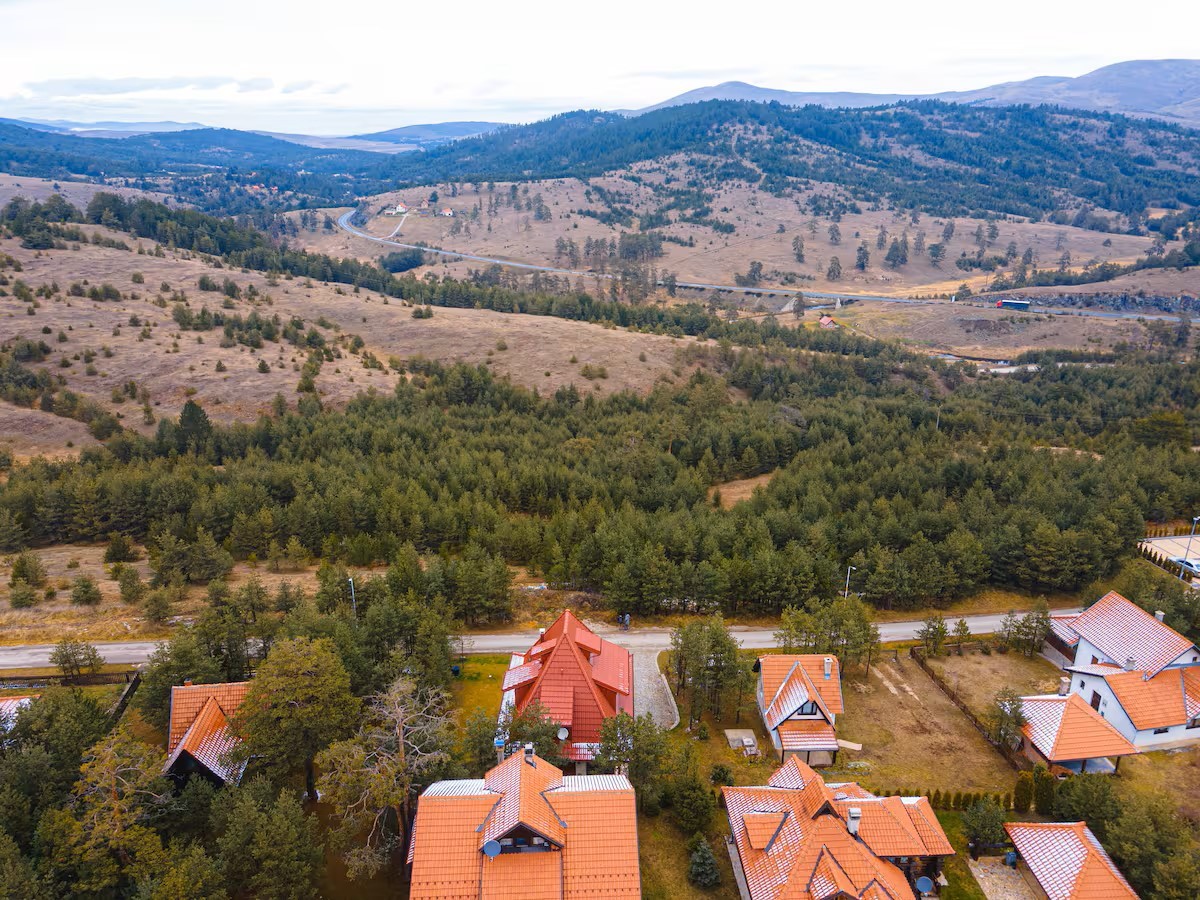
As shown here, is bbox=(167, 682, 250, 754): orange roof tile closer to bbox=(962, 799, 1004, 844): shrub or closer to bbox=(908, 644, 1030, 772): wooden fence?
bbox=(962, 799, 1004, 844): shrub

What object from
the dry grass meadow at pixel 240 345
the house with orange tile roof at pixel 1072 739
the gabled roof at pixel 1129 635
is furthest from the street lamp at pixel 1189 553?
the dry grass meadow at pixel 240 345

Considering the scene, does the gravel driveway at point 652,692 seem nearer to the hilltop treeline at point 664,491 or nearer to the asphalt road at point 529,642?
the asphalt road at point 529,642

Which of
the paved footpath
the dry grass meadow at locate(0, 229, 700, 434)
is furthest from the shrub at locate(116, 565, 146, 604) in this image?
the dry grass meadow at locate(0, 229, 700, 434)

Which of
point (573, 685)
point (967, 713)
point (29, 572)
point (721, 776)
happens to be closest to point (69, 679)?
point (29, 572)

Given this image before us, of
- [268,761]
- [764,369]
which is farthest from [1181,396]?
[268,761]

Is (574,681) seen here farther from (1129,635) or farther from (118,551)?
(118,551)

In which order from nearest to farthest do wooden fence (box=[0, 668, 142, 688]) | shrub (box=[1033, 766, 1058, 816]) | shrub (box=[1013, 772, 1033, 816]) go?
shrub (box=[1033, 766, 1058, 816]) < shrub (box=[1013, 772, 1033, 816]) < wooden fence (box=[0, 668, 142, 688])

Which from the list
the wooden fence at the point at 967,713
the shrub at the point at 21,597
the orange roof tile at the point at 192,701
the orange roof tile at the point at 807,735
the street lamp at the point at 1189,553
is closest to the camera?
the orange roof tile at the point at 192,701

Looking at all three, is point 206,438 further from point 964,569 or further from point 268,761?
point 964,569
